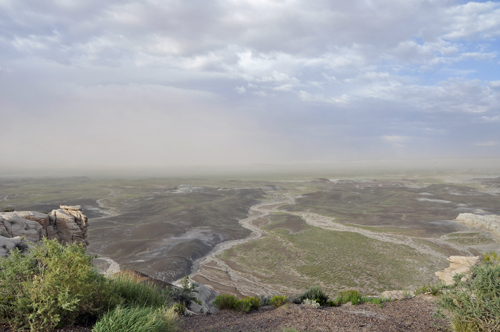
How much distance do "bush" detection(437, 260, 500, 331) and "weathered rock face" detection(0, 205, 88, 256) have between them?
55.7ft

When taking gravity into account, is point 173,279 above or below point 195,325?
below

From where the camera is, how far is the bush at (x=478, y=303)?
222 inches

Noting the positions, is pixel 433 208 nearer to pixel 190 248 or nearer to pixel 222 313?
pixel 190 248

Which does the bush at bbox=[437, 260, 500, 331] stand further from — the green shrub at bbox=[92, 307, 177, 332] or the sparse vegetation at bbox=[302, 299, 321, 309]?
the green shrub at bbox=[92, 307, 177, 332]

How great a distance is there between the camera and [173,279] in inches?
997

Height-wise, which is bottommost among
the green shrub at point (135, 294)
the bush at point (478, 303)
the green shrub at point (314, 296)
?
the green shrub at point (314, 296)

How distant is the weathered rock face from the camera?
49.7 ft

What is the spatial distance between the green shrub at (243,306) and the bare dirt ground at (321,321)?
0.29m

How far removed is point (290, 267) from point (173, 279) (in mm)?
12364

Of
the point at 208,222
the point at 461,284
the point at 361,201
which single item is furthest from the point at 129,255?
the point at 361,201

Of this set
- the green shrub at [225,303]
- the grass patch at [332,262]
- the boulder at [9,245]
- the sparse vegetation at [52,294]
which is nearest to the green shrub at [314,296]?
the green shrub at [225,303]

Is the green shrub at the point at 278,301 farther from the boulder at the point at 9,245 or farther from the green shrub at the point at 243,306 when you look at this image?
the boulder at the point at 9,245

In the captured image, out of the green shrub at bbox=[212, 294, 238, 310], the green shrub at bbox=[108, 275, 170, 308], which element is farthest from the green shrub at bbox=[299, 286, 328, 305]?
the green shrub at bbox=[108, 275, 170, 308]

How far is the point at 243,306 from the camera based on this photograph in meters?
9.72
